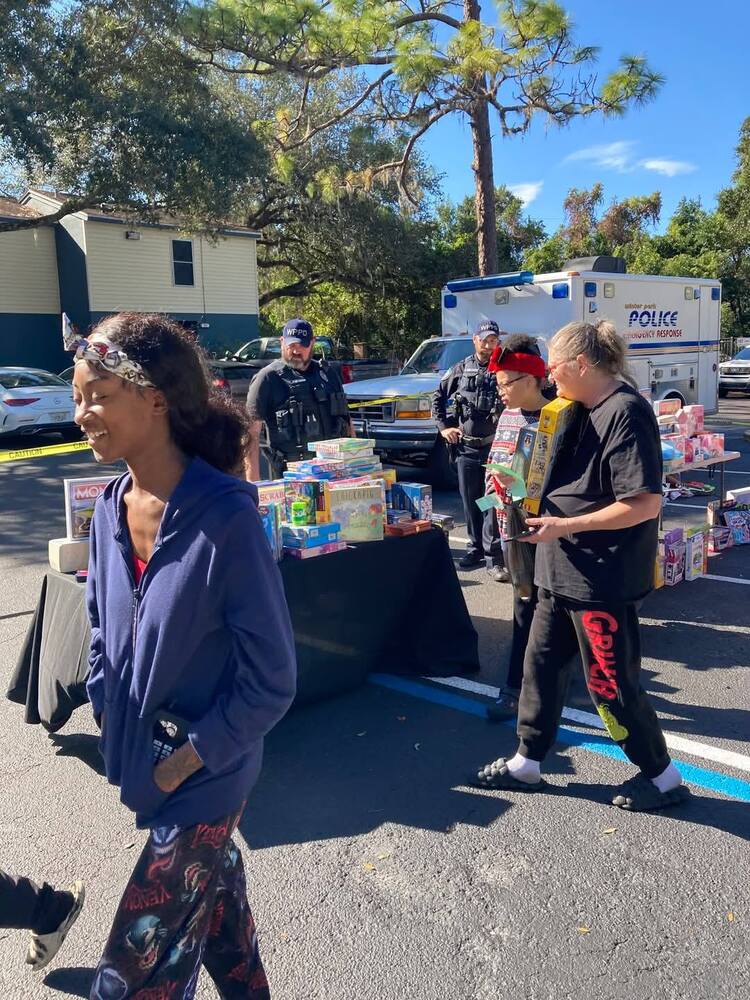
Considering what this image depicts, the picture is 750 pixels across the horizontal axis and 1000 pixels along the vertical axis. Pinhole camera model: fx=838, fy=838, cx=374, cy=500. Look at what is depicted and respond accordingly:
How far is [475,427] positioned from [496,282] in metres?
5.82

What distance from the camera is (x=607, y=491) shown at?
3.29 metres

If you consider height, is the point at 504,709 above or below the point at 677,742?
above

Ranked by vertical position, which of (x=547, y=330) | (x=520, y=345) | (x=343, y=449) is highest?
(x=547, y=330)

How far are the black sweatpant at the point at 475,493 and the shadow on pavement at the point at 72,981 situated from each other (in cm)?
459

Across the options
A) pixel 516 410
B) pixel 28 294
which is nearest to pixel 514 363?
pixel 516 410

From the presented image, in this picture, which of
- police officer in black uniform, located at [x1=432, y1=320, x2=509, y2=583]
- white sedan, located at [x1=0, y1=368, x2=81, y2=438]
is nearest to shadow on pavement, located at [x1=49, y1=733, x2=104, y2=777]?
police officer in black uniform, located at [x1=432, y1=320, x2=509, y2=583]

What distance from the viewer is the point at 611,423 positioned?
126 inches

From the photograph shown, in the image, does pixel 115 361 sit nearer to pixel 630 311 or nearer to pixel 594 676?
pixel 594 676

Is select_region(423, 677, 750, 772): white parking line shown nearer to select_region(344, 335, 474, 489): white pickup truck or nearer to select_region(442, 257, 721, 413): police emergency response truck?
select_region(344, 335, 474, 489): white pickup truck

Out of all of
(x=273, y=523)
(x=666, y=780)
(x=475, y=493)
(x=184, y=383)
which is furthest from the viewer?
(x=475, y=493)

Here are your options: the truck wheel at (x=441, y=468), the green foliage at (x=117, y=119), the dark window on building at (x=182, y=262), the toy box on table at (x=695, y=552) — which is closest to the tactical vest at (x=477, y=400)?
the toy box on table at (x=695, y=552)

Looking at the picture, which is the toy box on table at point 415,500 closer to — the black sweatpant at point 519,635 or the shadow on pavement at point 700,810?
the black sweatpant at point 519,635

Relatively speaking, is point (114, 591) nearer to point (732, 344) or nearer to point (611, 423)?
point (611, 423)

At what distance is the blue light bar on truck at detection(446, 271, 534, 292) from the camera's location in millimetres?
11703
